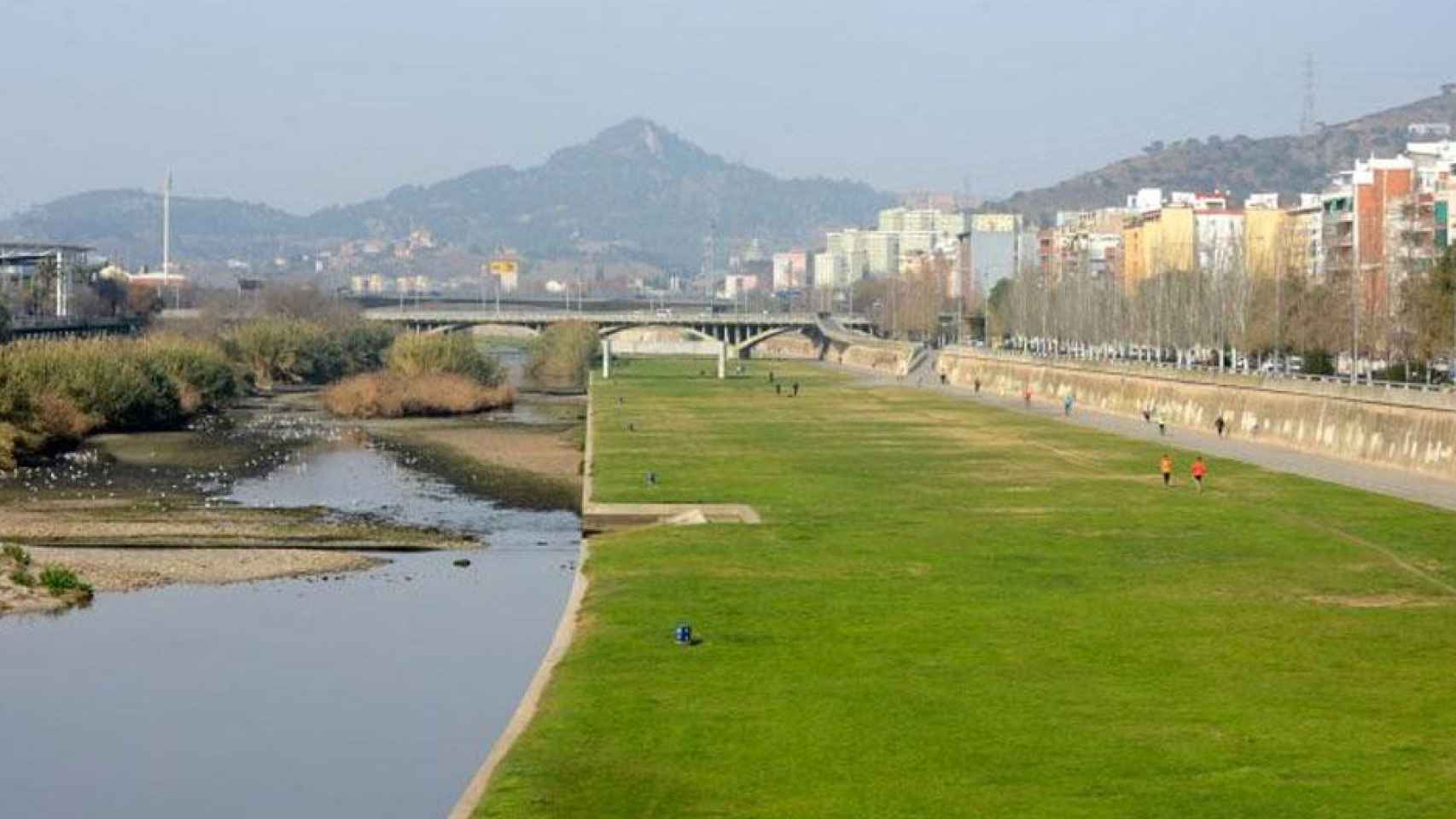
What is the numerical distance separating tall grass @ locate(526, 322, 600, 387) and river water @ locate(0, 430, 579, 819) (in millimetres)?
112230

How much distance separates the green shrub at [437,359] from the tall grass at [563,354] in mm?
25721

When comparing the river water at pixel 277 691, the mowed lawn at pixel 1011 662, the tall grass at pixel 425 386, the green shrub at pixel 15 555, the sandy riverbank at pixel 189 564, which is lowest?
the river water at pixel 277 691

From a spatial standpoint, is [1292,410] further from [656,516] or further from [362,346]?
[362,346]

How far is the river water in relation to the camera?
24188 mm

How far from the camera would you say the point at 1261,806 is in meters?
19.7

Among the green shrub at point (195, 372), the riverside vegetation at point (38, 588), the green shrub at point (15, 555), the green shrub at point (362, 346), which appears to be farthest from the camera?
the green shrub at point (362, 346)

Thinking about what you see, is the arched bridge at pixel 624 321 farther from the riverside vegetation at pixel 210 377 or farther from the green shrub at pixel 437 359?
the green shrub at pixel 437 359

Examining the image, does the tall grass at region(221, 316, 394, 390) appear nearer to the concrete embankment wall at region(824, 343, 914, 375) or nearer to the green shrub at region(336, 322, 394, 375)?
the green shrub at region(336, 322, 394, 375)

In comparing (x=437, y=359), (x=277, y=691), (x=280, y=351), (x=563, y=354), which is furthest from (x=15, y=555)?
(x=563, y=354)

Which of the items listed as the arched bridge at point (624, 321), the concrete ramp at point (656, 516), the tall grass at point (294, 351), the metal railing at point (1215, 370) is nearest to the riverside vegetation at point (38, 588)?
the concrete ramp at point (656, 516)

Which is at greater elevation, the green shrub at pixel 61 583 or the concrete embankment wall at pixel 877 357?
the concrete embankment wall at pixel 877 357

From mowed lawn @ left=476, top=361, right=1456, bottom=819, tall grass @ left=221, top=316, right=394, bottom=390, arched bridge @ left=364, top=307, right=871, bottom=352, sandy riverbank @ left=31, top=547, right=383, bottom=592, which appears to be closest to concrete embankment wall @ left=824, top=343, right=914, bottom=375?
arched bridge @ left=364, top=307, right=871, bottom=352

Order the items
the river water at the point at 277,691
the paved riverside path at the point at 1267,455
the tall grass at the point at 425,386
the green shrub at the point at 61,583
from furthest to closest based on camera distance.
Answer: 1. the tall grass at the point at 425,386
2. the paved riverside path at the point at 1267,455
3. the green shrub at the point at 61,583
4. the river water at the point at 277,691

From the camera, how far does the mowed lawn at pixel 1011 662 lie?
67.9 ft
